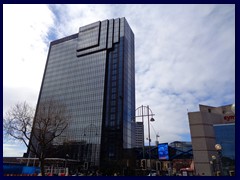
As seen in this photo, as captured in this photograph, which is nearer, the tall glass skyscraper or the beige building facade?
the beige building facade

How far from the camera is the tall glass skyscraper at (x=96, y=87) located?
8106 cm

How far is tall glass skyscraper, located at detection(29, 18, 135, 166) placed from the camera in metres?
81.1

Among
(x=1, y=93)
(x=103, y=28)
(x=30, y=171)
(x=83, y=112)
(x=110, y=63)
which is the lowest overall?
(x=30, y=171)

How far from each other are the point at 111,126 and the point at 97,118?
725cm

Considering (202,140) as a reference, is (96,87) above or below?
above

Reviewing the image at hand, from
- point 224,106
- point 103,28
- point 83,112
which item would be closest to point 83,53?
point 103,28

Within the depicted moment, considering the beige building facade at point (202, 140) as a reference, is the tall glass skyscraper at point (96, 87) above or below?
above

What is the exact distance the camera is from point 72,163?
77.2 meters

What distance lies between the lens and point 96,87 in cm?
9081

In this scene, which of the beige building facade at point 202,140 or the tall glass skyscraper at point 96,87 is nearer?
the beige building facade at point 202,140

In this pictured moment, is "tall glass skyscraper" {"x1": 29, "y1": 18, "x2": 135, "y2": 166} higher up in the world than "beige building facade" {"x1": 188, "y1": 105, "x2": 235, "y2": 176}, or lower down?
higher up

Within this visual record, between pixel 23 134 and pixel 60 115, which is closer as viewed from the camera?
pixel 23 134

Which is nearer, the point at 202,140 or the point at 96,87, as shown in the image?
the point at 202,140

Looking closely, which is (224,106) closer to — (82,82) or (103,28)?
(82,82)
